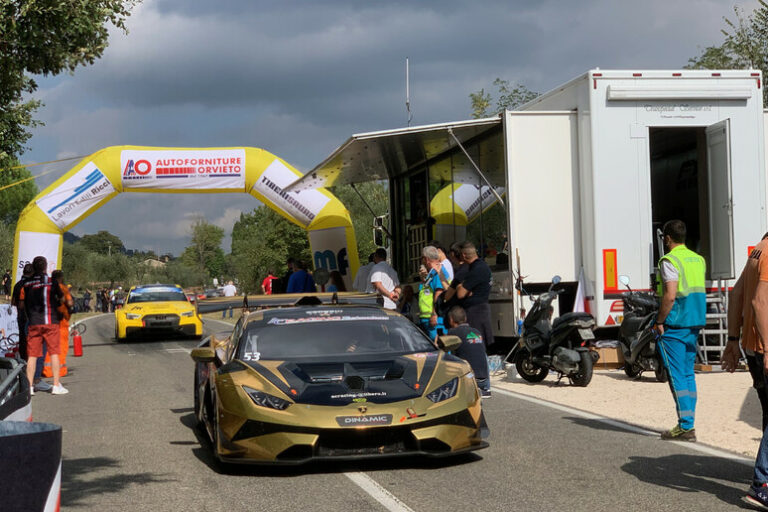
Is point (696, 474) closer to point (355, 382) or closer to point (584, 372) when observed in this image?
point (355, 382)

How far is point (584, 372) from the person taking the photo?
41.5ft

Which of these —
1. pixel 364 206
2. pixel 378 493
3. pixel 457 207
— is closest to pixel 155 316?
pixel 457 207

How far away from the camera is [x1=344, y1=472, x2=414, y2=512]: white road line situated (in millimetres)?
6086

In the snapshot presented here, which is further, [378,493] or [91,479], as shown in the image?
[91,479]

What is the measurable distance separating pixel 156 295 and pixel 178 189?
401 cm

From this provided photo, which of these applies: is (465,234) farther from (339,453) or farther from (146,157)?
(339,453)

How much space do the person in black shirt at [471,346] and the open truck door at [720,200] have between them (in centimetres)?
479

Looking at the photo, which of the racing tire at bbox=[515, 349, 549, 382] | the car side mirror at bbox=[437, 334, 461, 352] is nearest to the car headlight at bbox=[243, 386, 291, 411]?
the car side mirror at bbox=[437, 334, 461, 352]

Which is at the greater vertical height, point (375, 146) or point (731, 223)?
point (375, 146)

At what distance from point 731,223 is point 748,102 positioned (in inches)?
73.4

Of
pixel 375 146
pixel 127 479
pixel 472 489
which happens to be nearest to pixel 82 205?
pixel 375 146

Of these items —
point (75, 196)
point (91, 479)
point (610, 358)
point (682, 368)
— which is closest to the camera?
point (91, 479)

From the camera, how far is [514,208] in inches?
591

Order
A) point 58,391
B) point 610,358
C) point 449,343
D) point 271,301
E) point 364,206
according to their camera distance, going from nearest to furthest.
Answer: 1. point 449,343
2. point 271,301
3. point 58,391
4. point 610,358
5. point 364,206
